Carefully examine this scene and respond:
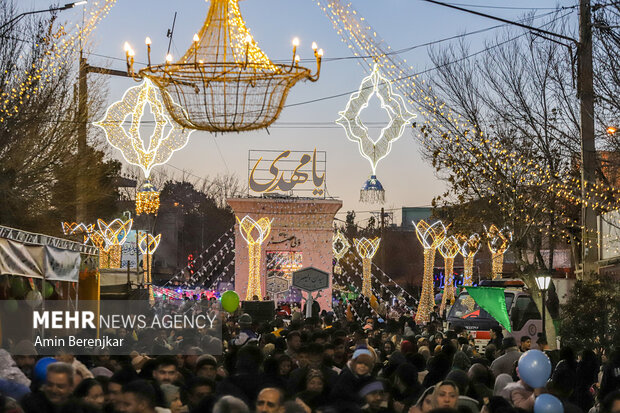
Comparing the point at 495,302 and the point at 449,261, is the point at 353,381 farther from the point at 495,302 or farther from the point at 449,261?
the point at 449,261

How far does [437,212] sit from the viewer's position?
1149 inches

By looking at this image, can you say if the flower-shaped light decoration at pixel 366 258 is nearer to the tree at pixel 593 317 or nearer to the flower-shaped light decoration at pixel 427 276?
the flower-shaped light decoration at pixel 427 276

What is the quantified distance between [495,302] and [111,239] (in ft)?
66.4

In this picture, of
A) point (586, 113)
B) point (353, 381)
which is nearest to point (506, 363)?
point (353, 381)

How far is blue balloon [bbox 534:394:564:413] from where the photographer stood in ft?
26.1

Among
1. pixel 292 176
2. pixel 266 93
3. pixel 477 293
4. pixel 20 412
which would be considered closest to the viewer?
pixel 20 412

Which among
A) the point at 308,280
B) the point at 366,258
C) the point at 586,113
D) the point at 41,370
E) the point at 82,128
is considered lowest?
the point at 41,370

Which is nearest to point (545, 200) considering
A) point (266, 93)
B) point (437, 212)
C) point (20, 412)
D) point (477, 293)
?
point (437, 212)

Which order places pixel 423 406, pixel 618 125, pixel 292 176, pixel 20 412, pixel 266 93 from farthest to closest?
pixel 292 176 → pixel 618 125 → pixel 266 93 → pixel 423 406 → pixel 20 412

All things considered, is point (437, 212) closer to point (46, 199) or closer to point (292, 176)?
point (46, 199)

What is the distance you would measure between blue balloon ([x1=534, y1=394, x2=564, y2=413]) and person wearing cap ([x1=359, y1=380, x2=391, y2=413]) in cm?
125

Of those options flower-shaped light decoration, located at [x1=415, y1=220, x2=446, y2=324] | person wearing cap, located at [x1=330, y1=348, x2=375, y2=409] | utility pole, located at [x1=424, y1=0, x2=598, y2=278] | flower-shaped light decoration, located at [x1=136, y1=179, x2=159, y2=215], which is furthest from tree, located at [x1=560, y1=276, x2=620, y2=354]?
flower-shaped light decoration, located at [x1=415, y1=220, x2=446, y2=324]

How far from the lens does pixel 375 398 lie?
8594mm

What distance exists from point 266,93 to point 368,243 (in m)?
38.6
